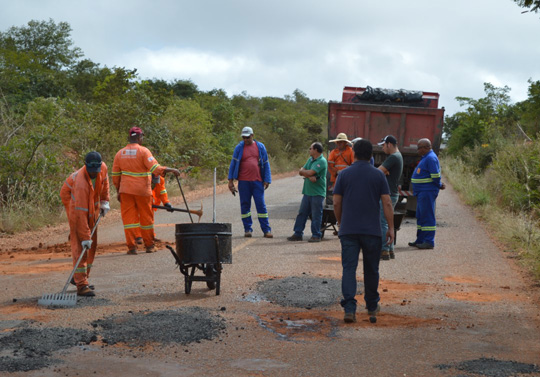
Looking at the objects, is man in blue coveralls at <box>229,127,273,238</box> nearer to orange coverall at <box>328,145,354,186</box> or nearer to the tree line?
orange coverall at <box>328,145,354,186</box>

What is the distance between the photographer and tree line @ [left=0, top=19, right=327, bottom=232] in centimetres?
1634

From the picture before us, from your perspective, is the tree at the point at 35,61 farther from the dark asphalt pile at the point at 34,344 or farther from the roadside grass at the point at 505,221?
the dark asphalt pile at the point at 34,344

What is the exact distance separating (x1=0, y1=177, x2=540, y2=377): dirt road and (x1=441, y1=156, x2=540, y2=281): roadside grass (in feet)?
1.57

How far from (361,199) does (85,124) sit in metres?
15.1

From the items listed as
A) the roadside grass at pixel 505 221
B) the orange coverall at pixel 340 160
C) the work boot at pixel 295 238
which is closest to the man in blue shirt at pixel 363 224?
the roadside grass at pixel 505 221

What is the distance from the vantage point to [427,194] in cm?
1323

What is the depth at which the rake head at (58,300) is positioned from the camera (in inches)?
309

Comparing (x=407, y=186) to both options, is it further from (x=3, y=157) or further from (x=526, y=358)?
(x=526, y=358)

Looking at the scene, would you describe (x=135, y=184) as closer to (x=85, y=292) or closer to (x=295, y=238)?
(x=295, y=238)

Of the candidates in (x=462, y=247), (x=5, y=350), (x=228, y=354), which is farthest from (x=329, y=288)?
(x=462, y=247)

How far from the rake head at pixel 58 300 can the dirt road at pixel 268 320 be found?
0.10m

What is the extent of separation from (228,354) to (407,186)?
41.3ft

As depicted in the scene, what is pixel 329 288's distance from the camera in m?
9.02

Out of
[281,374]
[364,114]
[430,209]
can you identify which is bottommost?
[281,374]
